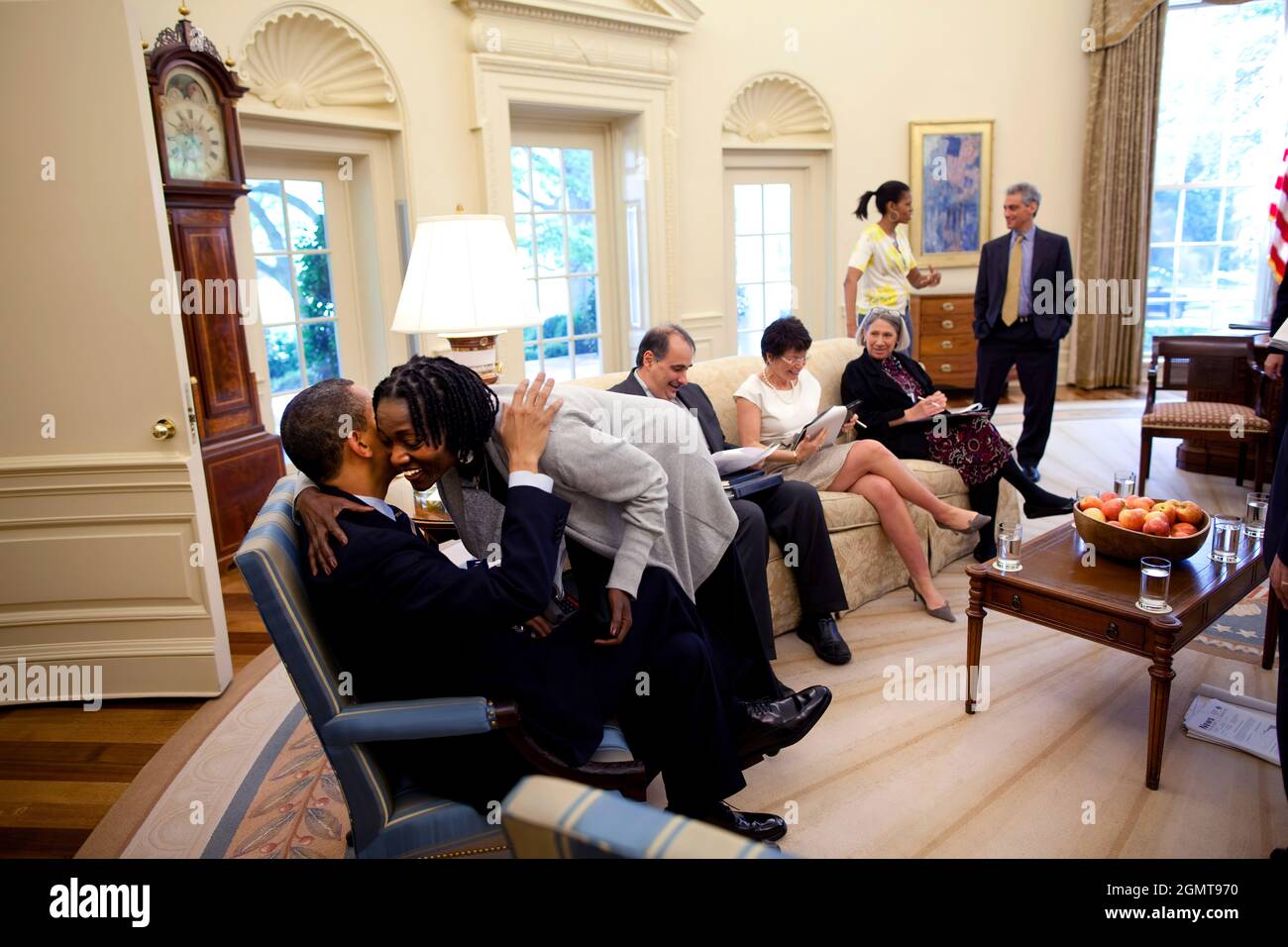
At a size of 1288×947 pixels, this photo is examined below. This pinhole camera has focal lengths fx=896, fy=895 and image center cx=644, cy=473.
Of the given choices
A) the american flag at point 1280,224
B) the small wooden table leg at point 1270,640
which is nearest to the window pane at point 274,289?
the small wooden table leg at point 1270,640

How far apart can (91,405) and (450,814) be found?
6.87 feet

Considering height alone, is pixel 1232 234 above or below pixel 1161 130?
below

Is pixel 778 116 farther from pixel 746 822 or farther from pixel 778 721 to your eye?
pixel 746 822

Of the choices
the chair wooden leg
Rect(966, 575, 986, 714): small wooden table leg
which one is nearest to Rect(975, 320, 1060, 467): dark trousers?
the chair wooden leg

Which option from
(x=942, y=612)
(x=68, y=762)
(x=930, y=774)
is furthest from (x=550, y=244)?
(x=930, y=774)

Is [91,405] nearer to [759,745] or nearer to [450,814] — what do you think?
[450,814]

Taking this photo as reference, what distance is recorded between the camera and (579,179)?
6.24m

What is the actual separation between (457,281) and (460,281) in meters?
0.01

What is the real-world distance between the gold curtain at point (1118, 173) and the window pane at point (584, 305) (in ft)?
14.6

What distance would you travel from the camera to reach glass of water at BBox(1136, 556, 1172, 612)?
94.9 inches

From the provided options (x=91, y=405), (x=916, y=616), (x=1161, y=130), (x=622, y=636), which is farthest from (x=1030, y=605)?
(x=1161, y=130)

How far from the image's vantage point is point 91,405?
115 inches

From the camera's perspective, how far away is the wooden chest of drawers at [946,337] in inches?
291

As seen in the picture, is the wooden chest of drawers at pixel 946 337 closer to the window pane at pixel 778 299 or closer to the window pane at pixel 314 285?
the window pane at pixel 778 299
